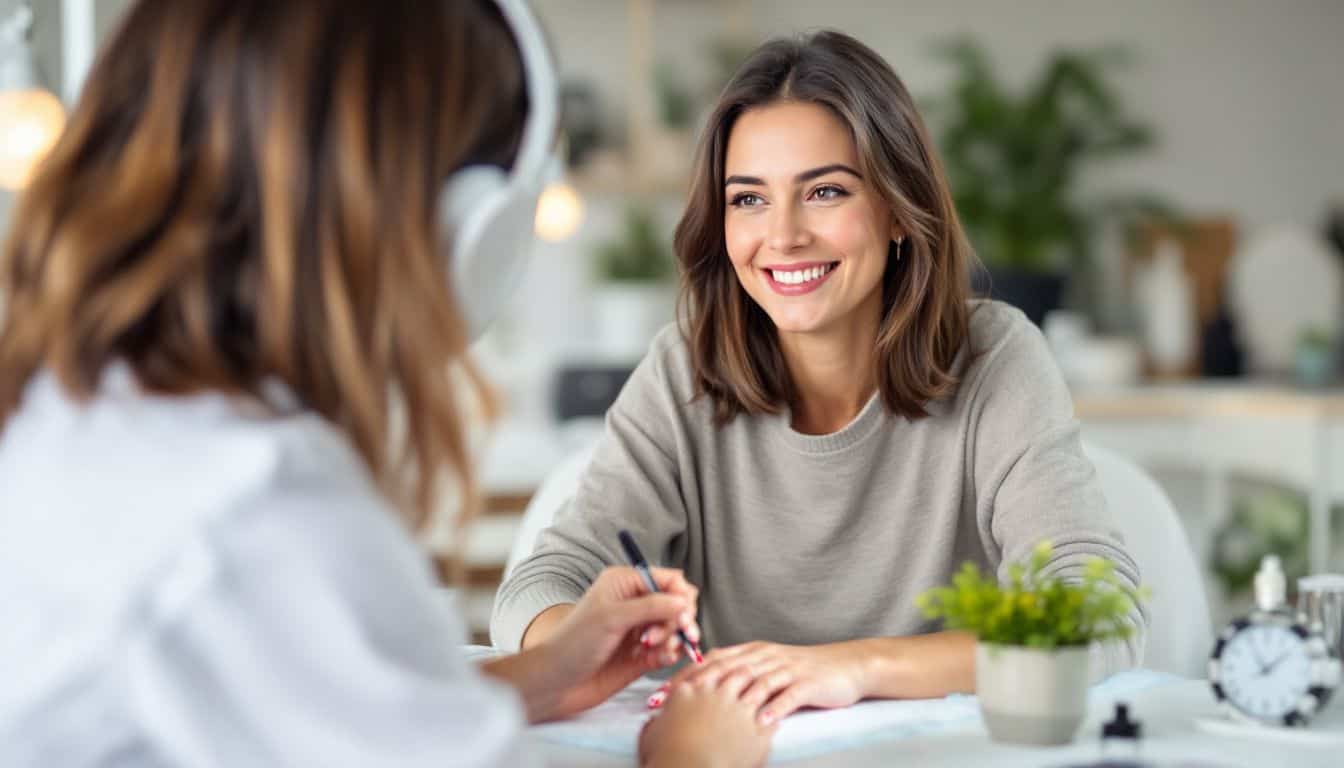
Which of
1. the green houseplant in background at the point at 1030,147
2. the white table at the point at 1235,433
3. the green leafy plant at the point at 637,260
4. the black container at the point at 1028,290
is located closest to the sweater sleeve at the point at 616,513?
the black container at the point at 1028,290

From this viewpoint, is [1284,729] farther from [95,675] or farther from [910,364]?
[95,675]

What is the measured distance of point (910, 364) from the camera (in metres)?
1.56

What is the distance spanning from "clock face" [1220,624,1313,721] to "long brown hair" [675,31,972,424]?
524 millimetres

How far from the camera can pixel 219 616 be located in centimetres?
62

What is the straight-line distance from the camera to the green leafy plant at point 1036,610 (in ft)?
3.26

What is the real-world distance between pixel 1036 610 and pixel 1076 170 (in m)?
4.83

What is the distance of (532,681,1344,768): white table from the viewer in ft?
3.23

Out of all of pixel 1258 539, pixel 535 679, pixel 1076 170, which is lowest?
pixel 1258 539

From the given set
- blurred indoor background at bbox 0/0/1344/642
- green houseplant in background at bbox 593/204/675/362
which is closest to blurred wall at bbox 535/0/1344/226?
blurred indoor background at bbox 0/0/1344/642

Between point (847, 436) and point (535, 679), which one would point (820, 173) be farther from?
point (535, 679)

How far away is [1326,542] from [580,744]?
3021mm

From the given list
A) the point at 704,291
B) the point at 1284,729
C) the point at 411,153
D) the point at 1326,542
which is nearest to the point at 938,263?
the point at 704,291

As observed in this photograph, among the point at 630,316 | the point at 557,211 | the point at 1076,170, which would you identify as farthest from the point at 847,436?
the point at 1076,170

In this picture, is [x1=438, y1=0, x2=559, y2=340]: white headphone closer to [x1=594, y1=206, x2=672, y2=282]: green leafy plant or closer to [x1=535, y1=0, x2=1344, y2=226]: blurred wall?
[x1=594, y1=206, x2=672, y2=282]: green leafy plant
